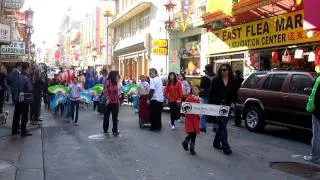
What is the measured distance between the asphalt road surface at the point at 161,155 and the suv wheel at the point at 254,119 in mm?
250

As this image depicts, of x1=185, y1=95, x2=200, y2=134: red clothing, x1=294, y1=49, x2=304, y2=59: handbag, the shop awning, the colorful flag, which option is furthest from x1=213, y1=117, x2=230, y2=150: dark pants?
the shop awning

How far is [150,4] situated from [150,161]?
2851 centimetres

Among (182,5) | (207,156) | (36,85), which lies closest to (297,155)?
(207,156)

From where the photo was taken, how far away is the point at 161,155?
952 cm

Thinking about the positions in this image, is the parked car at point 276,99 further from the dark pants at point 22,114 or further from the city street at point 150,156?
the dark pants at point 22,114

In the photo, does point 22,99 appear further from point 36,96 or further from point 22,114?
point 36,96

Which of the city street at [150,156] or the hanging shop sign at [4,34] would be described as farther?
the hanging shop sign at [4,34]

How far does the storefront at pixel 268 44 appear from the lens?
18047mm

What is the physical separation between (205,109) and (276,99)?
11.1 feet

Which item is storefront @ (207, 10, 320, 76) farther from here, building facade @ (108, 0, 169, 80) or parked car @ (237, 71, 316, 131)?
building facade @ (108, 0, 169, 80)

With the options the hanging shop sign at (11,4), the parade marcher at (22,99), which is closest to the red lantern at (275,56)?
the parade marcher at (22,99)

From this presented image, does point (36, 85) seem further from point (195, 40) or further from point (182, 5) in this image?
point (195, 40)

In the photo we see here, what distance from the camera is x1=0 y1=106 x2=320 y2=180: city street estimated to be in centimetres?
791

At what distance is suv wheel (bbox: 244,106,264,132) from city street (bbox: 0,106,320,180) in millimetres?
272
